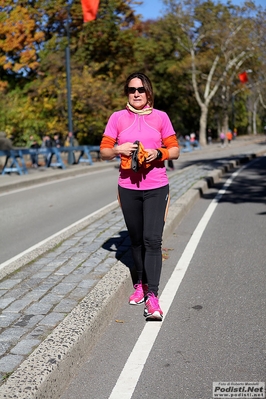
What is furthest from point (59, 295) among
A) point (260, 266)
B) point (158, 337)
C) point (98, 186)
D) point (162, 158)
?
point (98, 186)

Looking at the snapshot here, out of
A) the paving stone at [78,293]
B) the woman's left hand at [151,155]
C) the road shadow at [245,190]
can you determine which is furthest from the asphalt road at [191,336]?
the road shadow at [245,190]

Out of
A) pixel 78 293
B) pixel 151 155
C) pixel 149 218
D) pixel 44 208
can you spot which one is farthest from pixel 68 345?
pixel 44 208

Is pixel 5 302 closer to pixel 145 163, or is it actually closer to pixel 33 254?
pixel 145 163

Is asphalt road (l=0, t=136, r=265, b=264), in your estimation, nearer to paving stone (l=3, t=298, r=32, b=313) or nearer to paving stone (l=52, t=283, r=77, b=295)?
paving stone (l=52, t=283, r=77, b=295)

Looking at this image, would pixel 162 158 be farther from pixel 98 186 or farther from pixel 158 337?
pixel 98 186

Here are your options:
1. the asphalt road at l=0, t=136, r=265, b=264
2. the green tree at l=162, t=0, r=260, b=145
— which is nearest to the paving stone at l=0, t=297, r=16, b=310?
the asphalt road at l=0, t=136, r=265, b=264

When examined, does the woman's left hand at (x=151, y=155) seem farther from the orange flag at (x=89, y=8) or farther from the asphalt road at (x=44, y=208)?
the orange flag at (x=89, y=8)

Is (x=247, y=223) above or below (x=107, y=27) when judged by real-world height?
below

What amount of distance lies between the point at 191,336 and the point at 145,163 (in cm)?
135

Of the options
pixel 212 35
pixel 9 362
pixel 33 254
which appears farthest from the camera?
pixel 212 35

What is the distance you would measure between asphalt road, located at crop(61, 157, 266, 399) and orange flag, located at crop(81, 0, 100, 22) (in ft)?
62.4

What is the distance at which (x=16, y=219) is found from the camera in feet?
38.0

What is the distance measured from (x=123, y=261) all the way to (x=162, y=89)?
5775 cm

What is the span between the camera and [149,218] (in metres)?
5.30
